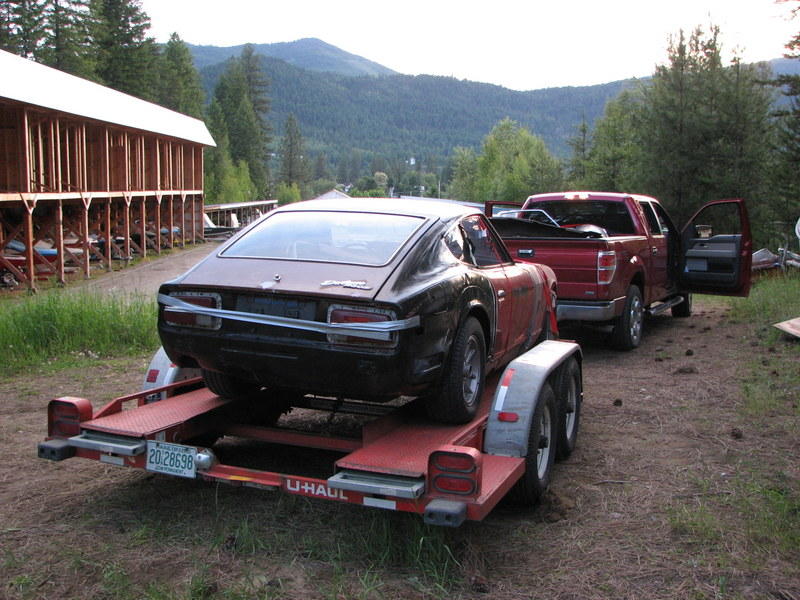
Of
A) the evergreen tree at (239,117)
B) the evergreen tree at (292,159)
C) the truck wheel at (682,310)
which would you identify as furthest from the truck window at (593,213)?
the evergreen tree at (292,159)

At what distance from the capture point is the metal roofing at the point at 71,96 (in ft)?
56.3

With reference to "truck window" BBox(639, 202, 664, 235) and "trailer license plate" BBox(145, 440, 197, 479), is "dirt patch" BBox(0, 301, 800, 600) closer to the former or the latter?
"trailer license plate" BBox(145, 440, 197, 479)

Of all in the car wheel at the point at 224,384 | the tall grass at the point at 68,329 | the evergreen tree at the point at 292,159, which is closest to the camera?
the car wheel at the point at 224,384

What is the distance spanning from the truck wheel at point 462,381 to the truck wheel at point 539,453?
0.45 metres

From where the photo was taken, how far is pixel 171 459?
14.4ft

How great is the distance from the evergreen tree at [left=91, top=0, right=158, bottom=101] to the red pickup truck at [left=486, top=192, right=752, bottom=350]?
58917 millimetres

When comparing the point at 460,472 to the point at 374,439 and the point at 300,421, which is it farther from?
the point at 300,421

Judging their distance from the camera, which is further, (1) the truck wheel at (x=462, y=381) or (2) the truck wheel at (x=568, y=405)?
(2) the truck wheel at (x=568, y=405)

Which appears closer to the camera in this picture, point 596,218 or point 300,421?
point 300,421

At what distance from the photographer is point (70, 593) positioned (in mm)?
3742

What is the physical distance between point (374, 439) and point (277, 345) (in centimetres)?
84

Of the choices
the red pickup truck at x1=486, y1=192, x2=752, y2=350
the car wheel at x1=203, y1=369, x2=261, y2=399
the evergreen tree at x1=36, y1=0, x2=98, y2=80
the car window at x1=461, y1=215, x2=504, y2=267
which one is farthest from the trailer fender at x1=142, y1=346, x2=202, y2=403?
the evergreen tree at x1=36, y1=0, x2=98, y2=80

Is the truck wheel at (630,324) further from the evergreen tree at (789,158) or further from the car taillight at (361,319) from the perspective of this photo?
the evergreen tree at (789,158)

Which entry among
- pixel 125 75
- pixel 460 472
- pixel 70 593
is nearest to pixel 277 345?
pixel 460 472
